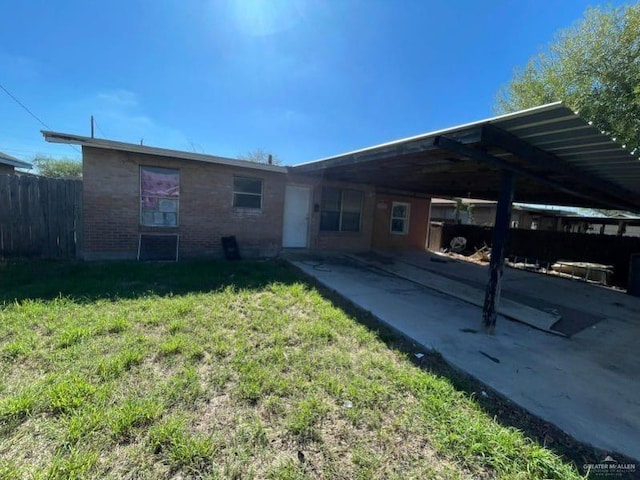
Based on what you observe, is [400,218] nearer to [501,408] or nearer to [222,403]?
[501,408]

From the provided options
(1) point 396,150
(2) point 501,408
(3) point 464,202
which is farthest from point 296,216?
(3) point 464,202

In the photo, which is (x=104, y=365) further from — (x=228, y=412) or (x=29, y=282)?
(x=29, y=282)

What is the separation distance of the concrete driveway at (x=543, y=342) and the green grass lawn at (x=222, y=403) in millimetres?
650

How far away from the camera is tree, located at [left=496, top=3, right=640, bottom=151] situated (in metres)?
9.48

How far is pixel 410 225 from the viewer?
12266mm

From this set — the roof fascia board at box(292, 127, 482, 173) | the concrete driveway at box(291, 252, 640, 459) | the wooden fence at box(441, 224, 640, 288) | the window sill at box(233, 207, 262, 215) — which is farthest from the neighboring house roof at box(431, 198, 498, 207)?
the roof fascia board at box(292, 127, 482, 173)

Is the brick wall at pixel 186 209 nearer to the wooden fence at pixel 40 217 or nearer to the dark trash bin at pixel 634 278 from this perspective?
the wooden fence at pixel 40 217

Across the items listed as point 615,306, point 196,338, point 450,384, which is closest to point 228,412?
point 196,338

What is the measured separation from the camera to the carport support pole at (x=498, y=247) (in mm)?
4090

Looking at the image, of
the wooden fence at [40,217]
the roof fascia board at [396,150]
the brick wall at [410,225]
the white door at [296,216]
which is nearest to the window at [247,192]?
the white door at [296,216]

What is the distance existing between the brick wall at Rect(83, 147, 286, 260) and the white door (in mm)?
334

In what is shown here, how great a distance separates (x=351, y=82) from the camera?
10578 millimetres

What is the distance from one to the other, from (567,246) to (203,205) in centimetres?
1411

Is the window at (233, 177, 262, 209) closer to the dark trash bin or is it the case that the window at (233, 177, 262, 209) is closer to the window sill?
the window sill
